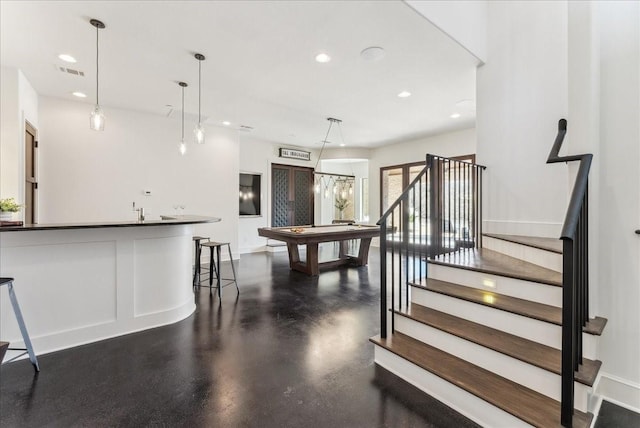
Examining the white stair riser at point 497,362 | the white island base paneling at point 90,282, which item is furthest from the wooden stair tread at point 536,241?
the white island base paneling at point 90,282

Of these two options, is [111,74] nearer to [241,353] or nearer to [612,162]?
[241,353]

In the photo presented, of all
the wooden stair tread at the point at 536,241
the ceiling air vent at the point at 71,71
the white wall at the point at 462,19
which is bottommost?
the wooden stair tread at the point at 536,241

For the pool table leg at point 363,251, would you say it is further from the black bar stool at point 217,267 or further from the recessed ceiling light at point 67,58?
the recessed ceiling light at point 67,58

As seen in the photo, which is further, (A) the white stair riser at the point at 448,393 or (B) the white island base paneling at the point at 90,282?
(B) the white island base paneling at the point at 90,282

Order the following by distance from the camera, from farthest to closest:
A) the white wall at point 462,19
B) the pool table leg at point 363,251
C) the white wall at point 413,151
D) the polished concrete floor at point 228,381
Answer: the white wall at point 413,151, the pool table leg at point 363,251, the white wall at point 462,19, the polished concrete floor at point 228,381

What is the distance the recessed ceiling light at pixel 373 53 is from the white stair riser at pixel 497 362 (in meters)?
2.88

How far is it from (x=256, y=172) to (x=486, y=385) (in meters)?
7.12

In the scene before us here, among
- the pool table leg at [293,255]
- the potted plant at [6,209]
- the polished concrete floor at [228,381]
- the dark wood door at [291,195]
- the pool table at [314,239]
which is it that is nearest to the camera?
the polished concrete floor at [228,381]

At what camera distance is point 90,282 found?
2.79m

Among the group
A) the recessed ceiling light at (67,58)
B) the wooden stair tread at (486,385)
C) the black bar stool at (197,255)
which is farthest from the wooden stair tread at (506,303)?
the recessed ceiling light at (67,58)

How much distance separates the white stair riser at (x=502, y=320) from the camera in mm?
1811

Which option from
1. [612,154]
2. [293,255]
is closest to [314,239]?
[293,255]

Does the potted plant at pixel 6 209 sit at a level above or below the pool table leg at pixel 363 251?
above

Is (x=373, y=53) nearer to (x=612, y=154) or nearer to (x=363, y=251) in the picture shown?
(x=612, y=154)
